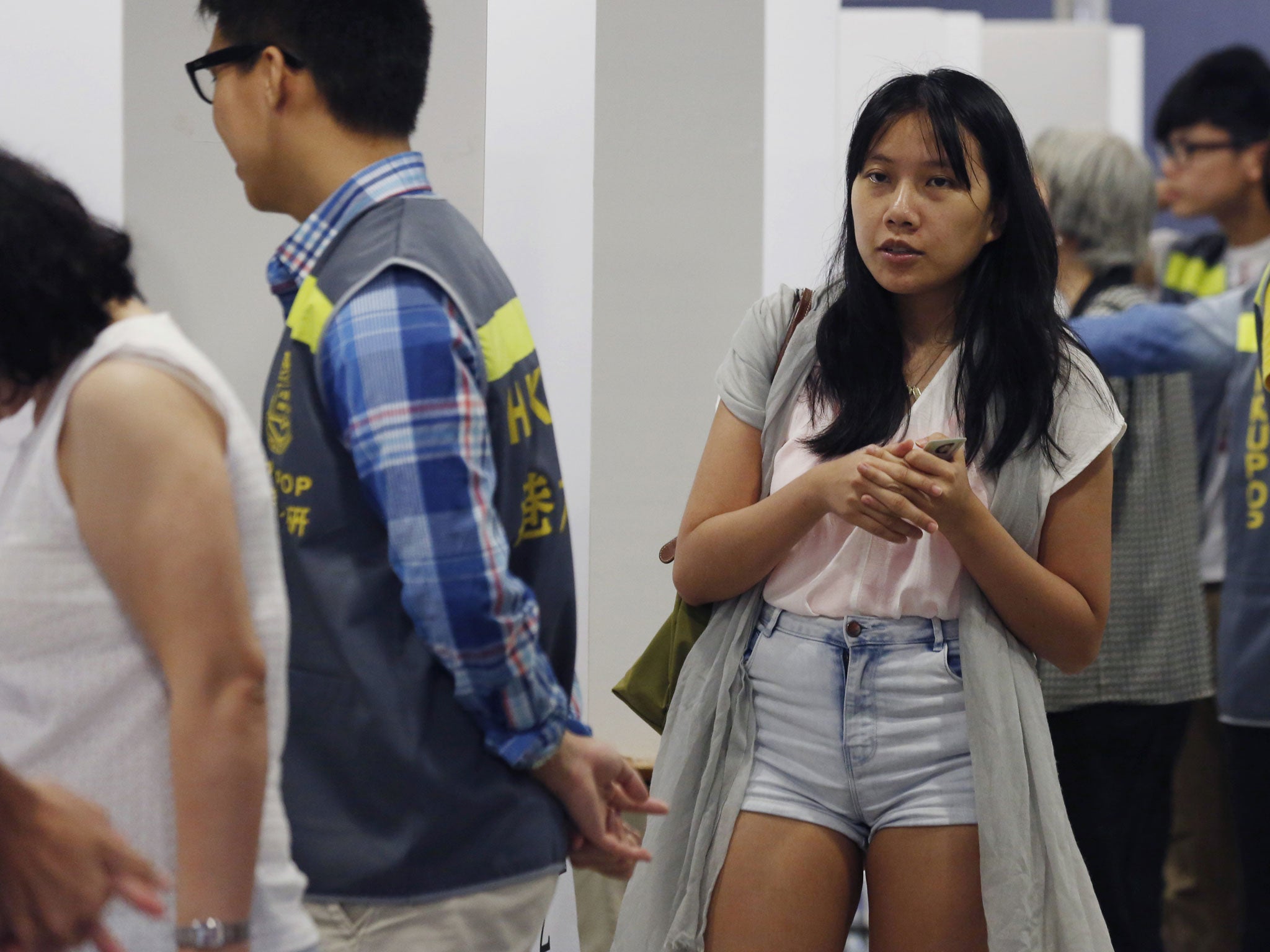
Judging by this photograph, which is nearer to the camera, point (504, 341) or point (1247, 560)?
point (504, 341)

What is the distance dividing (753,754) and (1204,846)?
2160mm

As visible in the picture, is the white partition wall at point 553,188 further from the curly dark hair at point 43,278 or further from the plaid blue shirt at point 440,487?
the curly dark hair at point 43,278

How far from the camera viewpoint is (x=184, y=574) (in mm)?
1040

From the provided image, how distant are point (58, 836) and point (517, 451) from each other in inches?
25.7

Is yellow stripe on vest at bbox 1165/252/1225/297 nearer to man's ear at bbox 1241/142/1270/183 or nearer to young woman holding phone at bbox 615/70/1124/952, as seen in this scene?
man's ear at bbox 1241/142/1270/183

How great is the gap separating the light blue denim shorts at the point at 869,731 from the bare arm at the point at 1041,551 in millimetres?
96

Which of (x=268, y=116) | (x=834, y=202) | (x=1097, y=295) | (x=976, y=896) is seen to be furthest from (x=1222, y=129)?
(x=268, y=116)

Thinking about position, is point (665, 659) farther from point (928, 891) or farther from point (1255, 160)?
point (1255, 160)

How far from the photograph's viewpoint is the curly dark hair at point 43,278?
42.1 inches

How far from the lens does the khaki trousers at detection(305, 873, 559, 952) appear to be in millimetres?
1354

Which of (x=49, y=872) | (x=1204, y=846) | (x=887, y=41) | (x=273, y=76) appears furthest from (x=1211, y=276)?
(x=49, y=872)

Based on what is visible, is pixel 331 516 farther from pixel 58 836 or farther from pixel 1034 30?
pixel 1034 30

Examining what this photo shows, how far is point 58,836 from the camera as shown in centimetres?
93

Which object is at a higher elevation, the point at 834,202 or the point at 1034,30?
the point at 1034,30
